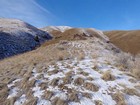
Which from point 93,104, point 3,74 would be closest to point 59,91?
point 93,104

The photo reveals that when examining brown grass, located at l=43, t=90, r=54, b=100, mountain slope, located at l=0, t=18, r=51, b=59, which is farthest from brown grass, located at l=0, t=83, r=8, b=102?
mountain slope, located at l=0, t=18, r=51, b=59

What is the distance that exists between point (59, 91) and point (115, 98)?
238 cm

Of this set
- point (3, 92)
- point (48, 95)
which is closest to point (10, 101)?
point (3, 92)

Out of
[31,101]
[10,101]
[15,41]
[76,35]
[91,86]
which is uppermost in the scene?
[76,35]

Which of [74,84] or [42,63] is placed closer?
[74,84]

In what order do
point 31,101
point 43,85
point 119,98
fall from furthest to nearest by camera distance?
point 43,85
point 119,98
point 31,101

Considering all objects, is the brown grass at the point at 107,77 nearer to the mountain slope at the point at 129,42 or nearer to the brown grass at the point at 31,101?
the brown grass at the point at 31,101

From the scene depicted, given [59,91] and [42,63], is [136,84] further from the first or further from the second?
[42,63]

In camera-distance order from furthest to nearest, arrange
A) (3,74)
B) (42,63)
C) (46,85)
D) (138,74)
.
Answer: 1. (42,63)
2. (3,74)
3. (138,74)
4. (46,85)

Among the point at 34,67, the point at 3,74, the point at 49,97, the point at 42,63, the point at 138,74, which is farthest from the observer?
the point at 42,63

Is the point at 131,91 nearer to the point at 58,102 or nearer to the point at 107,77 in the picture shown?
the point at 107,77

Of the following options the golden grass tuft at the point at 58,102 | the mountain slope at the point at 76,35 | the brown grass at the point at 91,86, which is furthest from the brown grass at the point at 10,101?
the mountain slope at the point at 76,35

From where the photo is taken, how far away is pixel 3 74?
10.7 meters

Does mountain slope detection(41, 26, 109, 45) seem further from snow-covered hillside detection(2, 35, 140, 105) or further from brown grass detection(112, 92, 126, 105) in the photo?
brown grass detection(112, 92, 126, 105)
